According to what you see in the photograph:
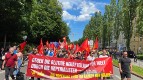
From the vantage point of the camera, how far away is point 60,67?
16250 millimetres

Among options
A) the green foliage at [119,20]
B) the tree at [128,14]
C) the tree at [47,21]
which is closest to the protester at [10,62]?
the green foliage at [119,20]

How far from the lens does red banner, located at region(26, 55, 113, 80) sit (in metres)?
16.0

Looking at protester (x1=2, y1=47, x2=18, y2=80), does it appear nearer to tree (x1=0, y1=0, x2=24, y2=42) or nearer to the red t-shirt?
the red t-shirt

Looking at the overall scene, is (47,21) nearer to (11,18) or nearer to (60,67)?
(11,18)

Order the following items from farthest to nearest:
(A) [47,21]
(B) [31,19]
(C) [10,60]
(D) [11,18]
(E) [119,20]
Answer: (E) [119,20]
(A) [47,21]
(B) [31,19]
(D) [11,18]
(C) [10,60]

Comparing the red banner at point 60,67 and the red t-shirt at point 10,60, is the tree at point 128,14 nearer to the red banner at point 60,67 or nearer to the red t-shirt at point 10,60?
the red t-shirt at point 10,60

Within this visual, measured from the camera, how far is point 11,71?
56.6 ft

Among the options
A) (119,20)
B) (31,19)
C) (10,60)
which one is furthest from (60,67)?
(119,20)

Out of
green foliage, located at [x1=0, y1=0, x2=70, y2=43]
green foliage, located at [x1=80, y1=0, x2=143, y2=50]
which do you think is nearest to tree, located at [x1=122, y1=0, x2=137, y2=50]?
green foliage, located at [x1=80, y1=0, x2=143, y2=50]

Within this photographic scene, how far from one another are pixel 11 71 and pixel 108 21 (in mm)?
99995

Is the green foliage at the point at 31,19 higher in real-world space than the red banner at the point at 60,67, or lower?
higher

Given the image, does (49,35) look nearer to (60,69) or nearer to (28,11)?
(28,11)

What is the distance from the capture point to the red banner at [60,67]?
16.0 meters

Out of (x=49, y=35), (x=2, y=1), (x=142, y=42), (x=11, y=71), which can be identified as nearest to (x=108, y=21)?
(x=142, y=42)
